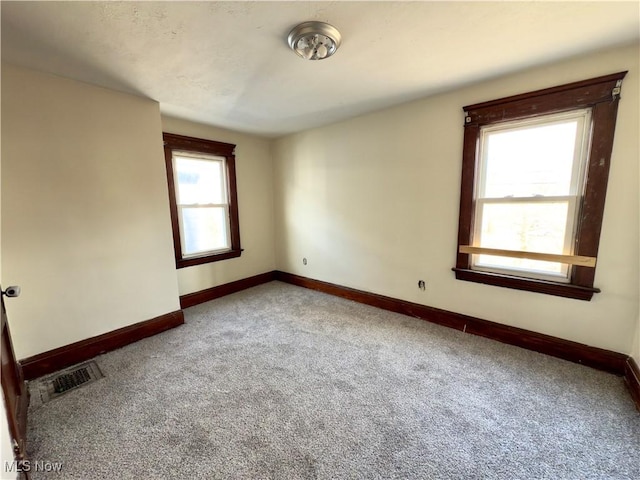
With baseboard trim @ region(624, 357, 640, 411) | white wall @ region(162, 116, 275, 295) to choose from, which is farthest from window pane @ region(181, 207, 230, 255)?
baseboard trim @ region(624, 357, 640, 411)

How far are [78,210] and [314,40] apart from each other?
7.43 feet

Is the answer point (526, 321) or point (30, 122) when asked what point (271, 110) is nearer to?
point (30, 122)

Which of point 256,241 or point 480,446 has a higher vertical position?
point 256,241

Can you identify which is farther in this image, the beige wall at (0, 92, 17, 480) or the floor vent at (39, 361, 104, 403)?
the floor vent at (39, 361, 104, 403)

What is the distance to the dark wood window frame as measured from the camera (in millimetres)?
1846

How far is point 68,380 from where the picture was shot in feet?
6.44

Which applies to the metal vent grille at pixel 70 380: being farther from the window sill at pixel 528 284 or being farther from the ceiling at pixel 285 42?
the window sill at pixel 528 284

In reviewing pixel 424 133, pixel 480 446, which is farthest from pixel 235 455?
pixel 424 133

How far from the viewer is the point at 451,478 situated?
1.24 meters

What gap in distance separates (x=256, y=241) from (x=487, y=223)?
123 inches

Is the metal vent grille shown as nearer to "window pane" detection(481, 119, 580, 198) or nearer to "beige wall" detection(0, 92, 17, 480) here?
"beige wall" detection(0, 92, 17, 480)

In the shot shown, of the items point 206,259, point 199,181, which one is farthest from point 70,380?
point 199,181

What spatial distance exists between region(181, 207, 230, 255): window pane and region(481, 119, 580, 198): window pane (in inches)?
127

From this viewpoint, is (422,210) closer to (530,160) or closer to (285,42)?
(530,160)
